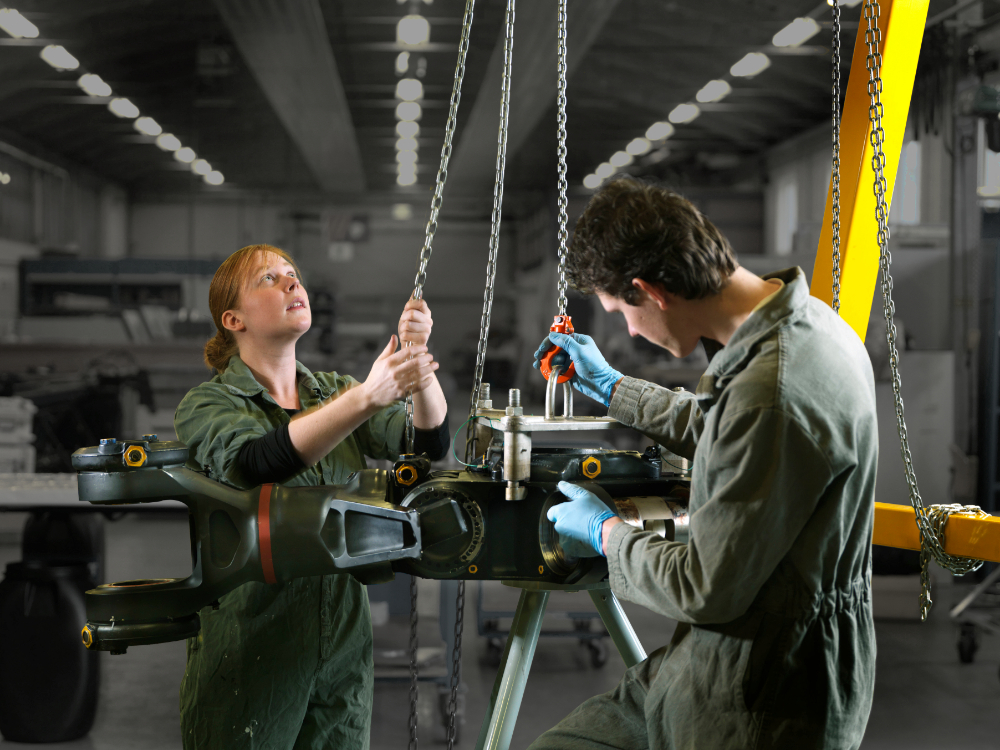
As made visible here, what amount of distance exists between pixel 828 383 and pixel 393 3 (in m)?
4.22

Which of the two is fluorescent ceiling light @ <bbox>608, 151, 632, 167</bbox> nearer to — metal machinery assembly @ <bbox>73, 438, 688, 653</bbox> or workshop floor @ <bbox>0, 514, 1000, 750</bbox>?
workshop floor @ <bbox>0, 514, 1000, 750</bbox>

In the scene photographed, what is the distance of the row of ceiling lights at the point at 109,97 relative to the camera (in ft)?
14.6

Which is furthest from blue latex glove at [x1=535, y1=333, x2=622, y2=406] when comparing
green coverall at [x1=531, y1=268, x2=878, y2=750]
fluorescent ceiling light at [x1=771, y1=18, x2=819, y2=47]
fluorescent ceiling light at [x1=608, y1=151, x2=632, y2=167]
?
fluorescent ceiling light at [x1=771, y1=18, x2=819, y2=47]

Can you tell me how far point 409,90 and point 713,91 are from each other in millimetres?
2147

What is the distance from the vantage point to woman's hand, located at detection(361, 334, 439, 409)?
1190 millimetres

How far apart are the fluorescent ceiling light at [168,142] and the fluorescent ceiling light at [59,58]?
25.0 inches

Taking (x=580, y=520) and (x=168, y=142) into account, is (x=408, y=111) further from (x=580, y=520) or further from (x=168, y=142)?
(x=580, y=520)

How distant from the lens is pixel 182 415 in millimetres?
1317

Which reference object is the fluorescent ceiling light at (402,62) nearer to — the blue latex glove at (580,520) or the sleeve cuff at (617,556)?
the blue latex glove at (580,520)

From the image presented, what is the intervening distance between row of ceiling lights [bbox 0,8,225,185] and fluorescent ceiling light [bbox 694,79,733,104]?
11.1 feet

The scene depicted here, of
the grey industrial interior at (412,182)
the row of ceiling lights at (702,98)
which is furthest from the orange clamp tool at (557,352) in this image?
the row of ceiling lights at (702,98)

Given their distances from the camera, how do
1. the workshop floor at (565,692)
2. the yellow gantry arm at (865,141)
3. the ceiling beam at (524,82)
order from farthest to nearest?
the ceiling beam at (524,82)
the workshop floor at (565,692)
the yellow gantry arm at (865,141)

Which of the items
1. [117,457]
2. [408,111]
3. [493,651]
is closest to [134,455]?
[117,457]

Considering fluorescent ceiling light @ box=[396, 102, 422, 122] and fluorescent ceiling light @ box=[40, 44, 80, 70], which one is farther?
fluorescent ceiling light @ box=[396, 102, 422, 122]
